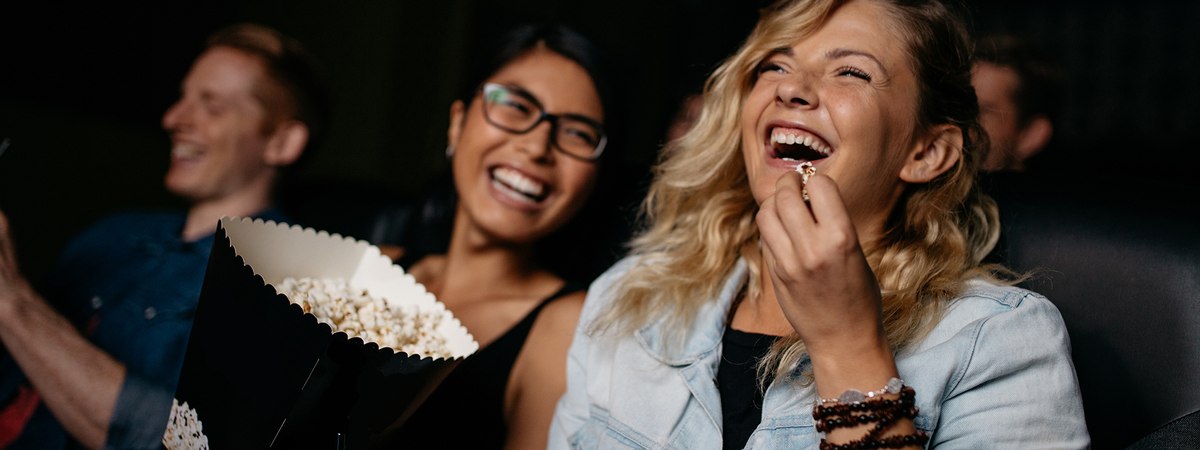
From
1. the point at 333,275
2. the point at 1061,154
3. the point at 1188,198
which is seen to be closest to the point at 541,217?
the point at 333,275

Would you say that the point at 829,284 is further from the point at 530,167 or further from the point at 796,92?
the point at 530,167

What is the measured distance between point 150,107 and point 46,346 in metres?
1.79

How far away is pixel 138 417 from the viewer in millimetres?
1579

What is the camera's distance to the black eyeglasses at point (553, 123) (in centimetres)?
182

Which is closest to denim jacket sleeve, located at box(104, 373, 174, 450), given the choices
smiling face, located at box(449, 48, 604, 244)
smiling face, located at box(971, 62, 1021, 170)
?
smiling face, located at box(449, 48, 604, 244)

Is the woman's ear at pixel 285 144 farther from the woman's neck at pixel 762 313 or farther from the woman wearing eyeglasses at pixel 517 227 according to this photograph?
the woman's neck at pixel 762 313

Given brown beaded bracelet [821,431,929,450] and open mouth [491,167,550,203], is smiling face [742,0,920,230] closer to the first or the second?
brown beaded bracelet [821,431,929,450]

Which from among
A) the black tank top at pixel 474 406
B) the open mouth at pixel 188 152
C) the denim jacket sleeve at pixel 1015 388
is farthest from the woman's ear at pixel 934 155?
the open mouth at pixel 188 152

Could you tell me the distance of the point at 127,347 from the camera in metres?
1.79

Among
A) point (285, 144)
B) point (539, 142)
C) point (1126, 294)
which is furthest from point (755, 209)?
point (285, 144)

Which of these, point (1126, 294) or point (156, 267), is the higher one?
point (1126, 294)

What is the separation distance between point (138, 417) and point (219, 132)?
2.53ft

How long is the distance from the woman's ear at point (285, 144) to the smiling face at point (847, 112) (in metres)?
1.27

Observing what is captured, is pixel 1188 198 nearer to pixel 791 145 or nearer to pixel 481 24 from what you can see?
pixel 791 145
